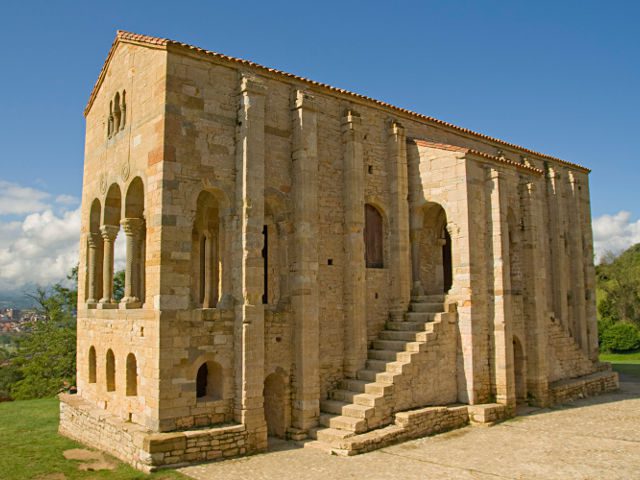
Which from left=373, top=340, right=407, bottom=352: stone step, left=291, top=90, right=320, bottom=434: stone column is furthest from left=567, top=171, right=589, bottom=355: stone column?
left=291, top=90, right=320, bottom=434: stone column

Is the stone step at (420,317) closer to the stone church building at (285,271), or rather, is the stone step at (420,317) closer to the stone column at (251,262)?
the stone church building at (285,271)

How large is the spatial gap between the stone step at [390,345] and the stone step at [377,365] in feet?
1.74

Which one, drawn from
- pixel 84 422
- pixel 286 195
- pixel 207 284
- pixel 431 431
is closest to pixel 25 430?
pixel 84 422

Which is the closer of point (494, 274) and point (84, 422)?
point (84, 422)

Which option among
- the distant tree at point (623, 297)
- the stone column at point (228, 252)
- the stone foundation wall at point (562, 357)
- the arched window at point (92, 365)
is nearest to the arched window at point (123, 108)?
the stone column at point (228, 252)

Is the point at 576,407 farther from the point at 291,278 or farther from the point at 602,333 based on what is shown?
the point at 602,333

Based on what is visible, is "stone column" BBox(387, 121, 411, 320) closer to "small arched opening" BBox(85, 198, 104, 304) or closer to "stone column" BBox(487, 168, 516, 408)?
"stone column" BBox(487, 168, 516, 408)

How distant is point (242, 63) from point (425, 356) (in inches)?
355

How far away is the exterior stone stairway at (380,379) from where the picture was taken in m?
13.0

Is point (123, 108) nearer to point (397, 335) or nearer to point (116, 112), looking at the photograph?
point (116, 112)

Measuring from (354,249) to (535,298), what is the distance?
678cm

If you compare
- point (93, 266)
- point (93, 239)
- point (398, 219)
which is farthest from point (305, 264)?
→ point (93, 239)

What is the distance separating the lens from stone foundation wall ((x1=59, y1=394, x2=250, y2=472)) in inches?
433

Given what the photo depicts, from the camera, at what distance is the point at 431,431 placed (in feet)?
45.5
